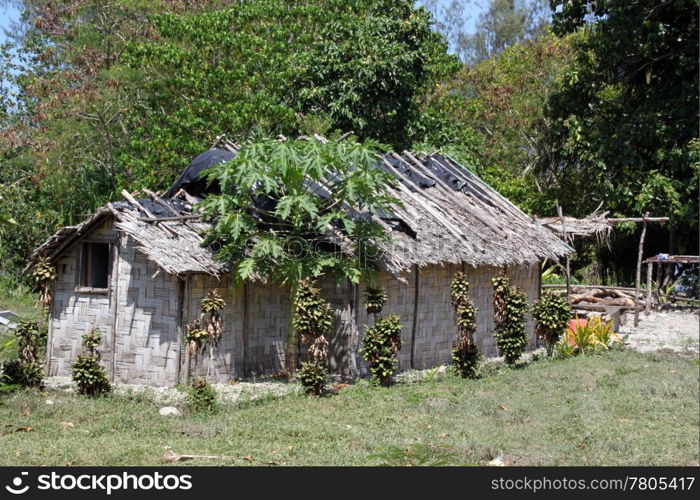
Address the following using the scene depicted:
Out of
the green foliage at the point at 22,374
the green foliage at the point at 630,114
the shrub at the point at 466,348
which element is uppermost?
the green foliage at the point at 630,114

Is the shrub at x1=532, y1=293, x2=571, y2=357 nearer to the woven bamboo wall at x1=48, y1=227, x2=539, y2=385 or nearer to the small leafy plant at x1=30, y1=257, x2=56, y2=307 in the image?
the woven bamboo wall at x1=48, y1=227, x2=539, y2=385

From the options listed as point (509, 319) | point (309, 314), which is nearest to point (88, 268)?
point (309, 314)

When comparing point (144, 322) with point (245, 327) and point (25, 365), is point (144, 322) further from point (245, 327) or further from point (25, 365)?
point (25, 365)

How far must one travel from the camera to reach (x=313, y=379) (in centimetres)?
1019

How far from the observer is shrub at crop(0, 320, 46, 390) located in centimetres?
1047

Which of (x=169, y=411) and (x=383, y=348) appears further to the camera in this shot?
(x=383, y=348)

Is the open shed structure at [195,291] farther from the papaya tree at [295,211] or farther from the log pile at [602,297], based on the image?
the log pile at [602,297]

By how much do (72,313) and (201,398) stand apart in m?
2.98

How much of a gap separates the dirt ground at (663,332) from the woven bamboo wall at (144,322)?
5.88 m

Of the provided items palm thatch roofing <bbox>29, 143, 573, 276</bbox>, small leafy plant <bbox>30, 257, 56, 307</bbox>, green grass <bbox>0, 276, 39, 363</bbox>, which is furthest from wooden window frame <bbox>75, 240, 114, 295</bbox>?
green grass <bbox>0, 276, 39, 363</bbox>

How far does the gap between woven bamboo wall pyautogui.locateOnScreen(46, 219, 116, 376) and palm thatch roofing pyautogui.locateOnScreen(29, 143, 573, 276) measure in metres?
0.20

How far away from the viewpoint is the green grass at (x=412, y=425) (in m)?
7.35

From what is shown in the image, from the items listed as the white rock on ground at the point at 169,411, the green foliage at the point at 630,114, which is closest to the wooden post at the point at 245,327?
the white rock on ground at the point at 169,411

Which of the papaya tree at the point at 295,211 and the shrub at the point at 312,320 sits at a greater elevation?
the papaya tree at the point at 295,211
